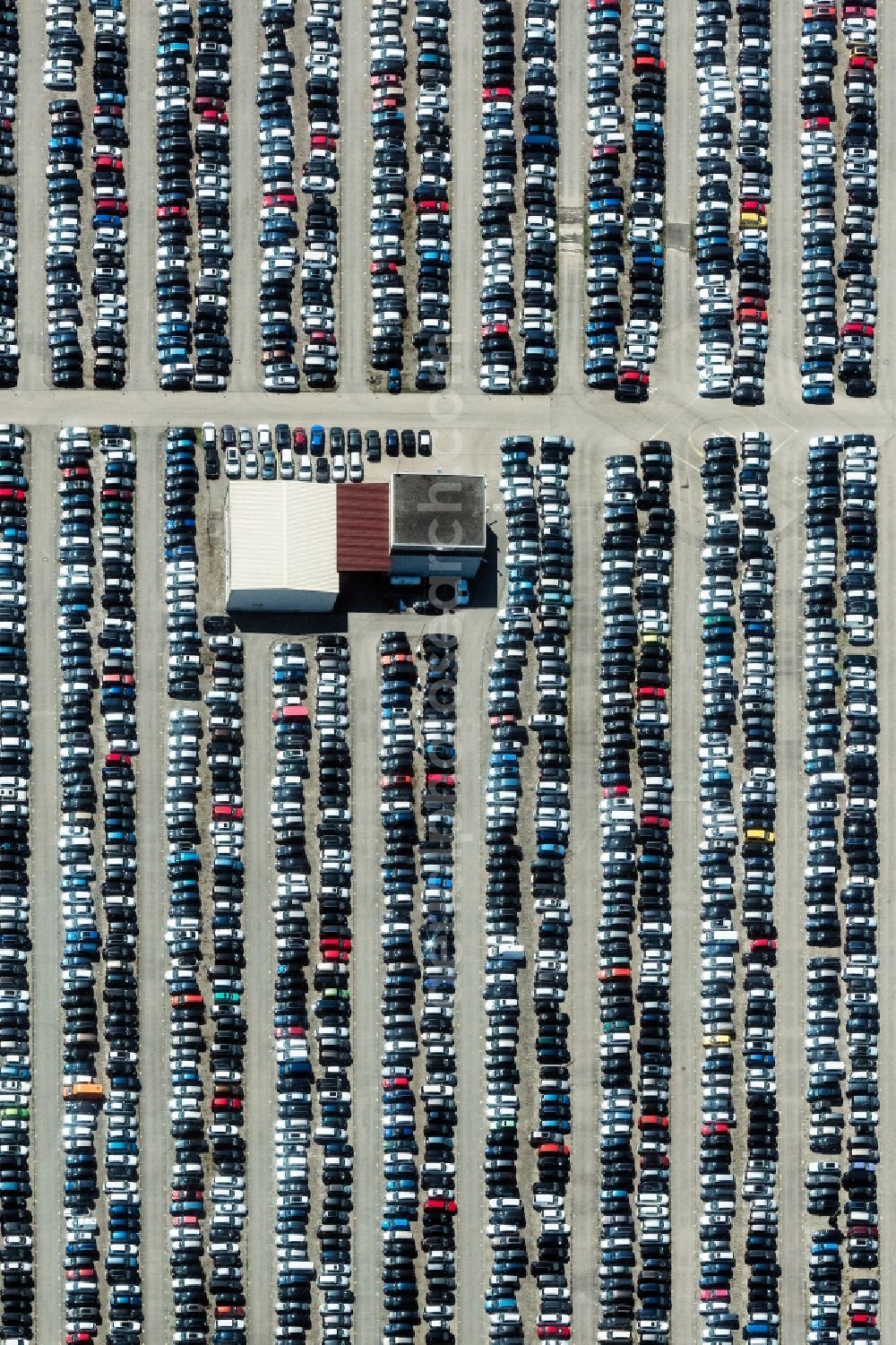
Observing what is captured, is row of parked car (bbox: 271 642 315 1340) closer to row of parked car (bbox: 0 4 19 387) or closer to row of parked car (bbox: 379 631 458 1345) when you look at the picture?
row of parked car (bbox: 379 631 458 1345)

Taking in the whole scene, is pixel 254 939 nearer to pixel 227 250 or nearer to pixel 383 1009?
pixel 383 1009

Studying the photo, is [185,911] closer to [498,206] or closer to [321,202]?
[321,202]

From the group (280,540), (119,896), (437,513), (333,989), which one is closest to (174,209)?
(280,540)

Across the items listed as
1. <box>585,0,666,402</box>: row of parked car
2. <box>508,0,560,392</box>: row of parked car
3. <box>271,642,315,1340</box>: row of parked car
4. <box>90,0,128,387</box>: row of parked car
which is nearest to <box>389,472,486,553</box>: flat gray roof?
<box>508,0,560,392</box>: row of parked car

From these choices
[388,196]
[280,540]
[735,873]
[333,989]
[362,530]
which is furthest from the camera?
[388,196]

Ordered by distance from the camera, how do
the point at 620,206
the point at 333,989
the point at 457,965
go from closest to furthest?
the point at 333,989, the point at 457,965, the point at 620,206

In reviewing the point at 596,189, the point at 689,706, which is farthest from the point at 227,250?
the point at 689,706
